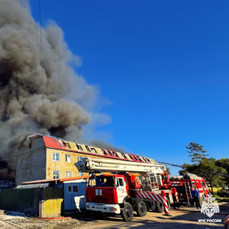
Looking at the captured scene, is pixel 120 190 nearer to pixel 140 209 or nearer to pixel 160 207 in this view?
pixel 140 209

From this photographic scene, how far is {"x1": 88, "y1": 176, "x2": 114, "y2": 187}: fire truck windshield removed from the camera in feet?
31.6

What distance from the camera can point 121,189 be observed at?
9.53 m

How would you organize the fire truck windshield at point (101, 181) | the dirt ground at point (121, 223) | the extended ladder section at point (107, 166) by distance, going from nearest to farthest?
the dirt ground at point (121, 223), the extended ladder section at point (107, 166), the fire truck windshield at point (101, 181)

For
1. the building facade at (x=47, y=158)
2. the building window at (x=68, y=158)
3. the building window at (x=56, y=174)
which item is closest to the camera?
the building facade at (x=47, y=158)

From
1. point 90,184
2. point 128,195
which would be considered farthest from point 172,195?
point 90,184

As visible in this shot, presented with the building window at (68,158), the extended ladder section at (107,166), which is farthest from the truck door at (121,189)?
the building window at (68,158)

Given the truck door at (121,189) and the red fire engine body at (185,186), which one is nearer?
the truck door at (121,189)

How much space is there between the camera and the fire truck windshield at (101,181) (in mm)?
9630

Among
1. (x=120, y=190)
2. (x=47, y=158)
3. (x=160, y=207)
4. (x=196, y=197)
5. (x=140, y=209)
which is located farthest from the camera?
(x=47, y=158)

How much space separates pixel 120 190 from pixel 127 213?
113 cm

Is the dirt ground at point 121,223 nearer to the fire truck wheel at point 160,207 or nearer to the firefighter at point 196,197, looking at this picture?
the fire truck wheel at point 160,207

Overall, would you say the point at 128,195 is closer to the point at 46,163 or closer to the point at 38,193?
the point at 38,193

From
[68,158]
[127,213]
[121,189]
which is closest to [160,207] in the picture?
[127,213]

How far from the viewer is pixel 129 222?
29.0 feet
